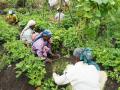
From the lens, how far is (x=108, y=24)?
884cm

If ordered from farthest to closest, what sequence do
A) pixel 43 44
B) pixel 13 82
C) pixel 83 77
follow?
pixel 43 44
pixel 13 82
pixel 83 77

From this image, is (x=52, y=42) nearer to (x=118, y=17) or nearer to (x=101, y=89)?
(x=118, y=17)

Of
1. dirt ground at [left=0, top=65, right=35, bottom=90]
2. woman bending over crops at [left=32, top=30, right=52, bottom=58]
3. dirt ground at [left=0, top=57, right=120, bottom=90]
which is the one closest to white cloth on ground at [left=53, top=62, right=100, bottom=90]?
dirt ground at [left=0, top=57, right=120, bottom=90]

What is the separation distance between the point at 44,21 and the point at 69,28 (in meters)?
1.20

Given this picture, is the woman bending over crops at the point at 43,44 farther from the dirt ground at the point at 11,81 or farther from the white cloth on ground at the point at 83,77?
the white cloth on ground at the point at 83,77

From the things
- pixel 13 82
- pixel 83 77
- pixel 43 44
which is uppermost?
pixel 43 44

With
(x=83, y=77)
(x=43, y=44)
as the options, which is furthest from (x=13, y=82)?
(x=83, y=77)

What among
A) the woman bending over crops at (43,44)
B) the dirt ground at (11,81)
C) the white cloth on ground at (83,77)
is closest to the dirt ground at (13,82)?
the dirt ground at (11,81)

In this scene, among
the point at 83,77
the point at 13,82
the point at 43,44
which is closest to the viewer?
the point at 83,77

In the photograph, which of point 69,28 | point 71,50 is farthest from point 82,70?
point 69,28

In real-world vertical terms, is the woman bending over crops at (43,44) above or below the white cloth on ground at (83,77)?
above

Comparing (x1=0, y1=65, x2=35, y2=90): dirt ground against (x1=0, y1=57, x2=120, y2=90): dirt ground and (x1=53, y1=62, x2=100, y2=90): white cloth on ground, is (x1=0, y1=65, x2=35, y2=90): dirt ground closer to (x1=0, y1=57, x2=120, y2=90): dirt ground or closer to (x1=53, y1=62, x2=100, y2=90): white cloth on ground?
(x1=0, y1=57, x2=120, y2=90): dirt ground

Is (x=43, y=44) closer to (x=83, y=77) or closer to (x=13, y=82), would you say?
(x=13, y=82)

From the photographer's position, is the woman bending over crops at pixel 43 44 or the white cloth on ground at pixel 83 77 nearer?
the white cloth on ground at pixel 83 77
